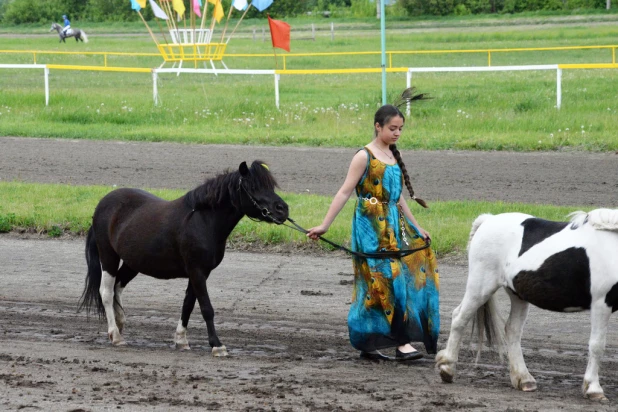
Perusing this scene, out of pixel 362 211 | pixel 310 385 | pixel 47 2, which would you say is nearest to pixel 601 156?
pixel 362 211

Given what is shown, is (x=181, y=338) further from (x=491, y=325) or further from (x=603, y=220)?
(x=603, y=220)

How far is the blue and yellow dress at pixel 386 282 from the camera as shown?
6.45m

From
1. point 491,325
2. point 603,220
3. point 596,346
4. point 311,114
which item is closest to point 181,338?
point 491,325

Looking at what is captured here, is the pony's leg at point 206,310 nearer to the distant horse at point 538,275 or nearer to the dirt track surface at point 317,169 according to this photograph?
the distant horse at point 538,275

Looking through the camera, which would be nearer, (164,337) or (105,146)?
(164,337)

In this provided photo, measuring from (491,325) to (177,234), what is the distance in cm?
238

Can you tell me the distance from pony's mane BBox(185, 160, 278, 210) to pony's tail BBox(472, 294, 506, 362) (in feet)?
5.59

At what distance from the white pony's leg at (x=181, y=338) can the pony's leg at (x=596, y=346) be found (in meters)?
2.92

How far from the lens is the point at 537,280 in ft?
18.3

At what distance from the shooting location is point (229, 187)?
6.75 metres

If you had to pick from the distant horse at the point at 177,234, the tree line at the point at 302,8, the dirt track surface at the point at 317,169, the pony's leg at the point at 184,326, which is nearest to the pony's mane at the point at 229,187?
the distant horse at the point at 177,234

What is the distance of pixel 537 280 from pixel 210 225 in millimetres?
2440

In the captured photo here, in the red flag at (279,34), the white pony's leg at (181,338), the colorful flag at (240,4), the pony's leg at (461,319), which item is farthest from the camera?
the colorful flag at (240,4)

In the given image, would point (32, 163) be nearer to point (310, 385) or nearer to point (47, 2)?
point (310, 385)
